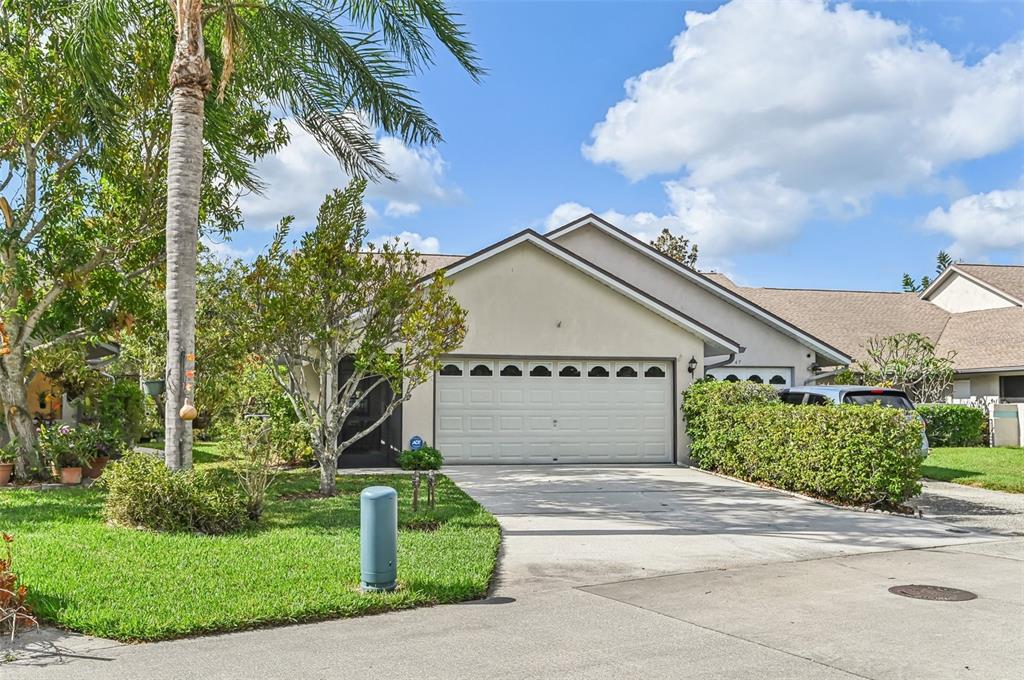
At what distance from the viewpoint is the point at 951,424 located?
2348 cm

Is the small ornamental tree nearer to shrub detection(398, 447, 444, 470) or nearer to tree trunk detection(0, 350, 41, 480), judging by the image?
shrub detection(398, 447, 444, 470)

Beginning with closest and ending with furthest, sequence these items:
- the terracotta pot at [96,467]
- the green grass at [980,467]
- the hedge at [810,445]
A: the hedge at [810,445]
the terracotta pot at [96,467]
the green grass at [980,467]

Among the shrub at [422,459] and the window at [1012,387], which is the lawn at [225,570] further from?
the window at [1012,387]

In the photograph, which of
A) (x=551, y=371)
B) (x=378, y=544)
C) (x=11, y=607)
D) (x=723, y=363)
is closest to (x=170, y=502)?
(x=11, y=607)

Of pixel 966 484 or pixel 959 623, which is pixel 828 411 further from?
Result: pixel 959 623

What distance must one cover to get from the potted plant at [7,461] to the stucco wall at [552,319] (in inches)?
298

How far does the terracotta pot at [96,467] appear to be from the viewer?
1516 cm

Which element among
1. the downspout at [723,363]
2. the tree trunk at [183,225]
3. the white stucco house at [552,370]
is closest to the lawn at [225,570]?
the tree trunk at [183,225]

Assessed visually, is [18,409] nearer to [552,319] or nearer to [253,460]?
[253,460]

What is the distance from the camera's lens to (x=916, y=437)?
1263cm


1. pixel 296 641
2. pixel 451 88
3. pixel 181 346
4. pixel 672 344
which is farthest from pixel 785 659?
pixel 672 344

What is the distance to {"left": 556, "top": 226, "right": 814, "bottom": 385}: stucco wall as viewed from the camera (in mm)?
22672

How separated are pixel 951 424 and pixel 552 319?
1266 cm

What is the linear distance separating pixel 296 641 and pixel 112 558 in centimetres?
306
